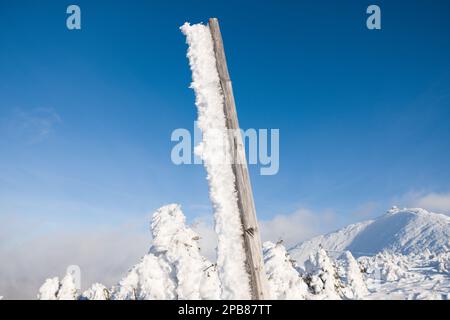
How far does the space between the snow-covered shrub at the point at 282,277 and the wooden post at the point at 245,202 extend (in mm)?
3089

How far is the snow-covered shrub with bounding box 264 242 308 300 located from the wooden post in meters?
3.09

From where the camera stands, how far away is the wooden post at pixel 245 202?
99.2 inches

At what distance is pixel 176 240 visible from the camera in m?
8.63

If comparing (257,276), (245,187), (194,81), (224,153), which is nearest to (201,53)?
(194,81)

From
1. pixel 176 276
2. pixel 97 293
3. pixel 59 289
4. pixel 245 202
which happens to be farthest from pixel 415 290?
pixel 59 289

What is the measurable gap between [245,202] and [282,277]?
4.89 metres

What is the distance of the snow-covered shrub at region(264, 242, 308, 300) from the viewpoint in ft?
19.6

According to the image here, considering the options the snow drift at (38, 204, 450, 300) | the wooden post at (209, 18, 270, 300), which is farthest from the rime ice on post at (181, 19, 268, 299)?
the snow drift at (38, 204, 450, 300)

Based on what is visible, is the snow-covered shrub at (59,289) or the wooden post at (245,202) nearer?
the wooden post at (245,202)

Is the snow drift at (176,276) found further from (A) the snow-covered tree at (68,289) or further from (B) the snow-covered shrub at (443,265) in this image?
(B) the snow-covered shrub at (443,265)

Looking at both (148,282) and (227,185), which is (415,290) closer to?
(227,185)

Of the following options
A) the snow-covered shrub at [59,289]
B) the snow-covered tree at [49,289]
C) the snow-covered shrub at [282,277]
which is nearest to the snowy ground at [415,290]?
the snow-covered shrub at [282,277]

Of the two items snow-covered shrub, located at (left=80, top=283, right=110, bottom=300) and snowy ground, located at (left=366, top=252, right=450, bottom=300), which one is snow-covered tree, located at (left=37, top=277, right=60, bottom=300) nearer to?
snow-covered shrub, located at (left=80, top=283, right=110, bottom=300)
